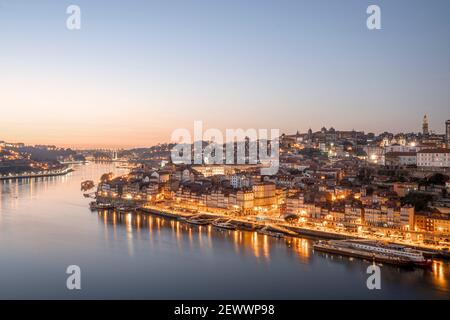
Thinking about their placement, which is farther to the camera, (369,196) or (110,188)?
(110,188)

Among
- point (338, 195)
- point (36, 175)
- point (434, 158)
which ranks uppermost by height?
point (434, 158)

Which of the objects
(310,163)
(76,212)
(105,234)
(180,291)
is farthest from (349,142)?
(180,291)

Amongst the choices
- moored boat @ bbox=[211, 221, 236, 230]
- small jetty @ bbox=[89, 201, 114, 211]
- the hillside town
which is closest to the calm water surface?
moored boat @ bbox=[211, 221, 236, 230]

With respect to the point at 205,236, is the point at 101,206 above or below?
above

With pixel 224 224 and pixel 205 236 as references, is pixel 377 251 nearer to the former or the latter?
pixel 205 236

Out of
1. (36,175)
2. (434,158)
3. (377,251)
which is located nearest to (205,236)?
(377,251)

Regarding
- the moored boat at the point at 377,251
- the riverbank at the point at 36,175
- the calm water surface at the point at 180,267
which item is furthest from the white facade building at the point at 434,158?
the riverbank at the point at 36,175
